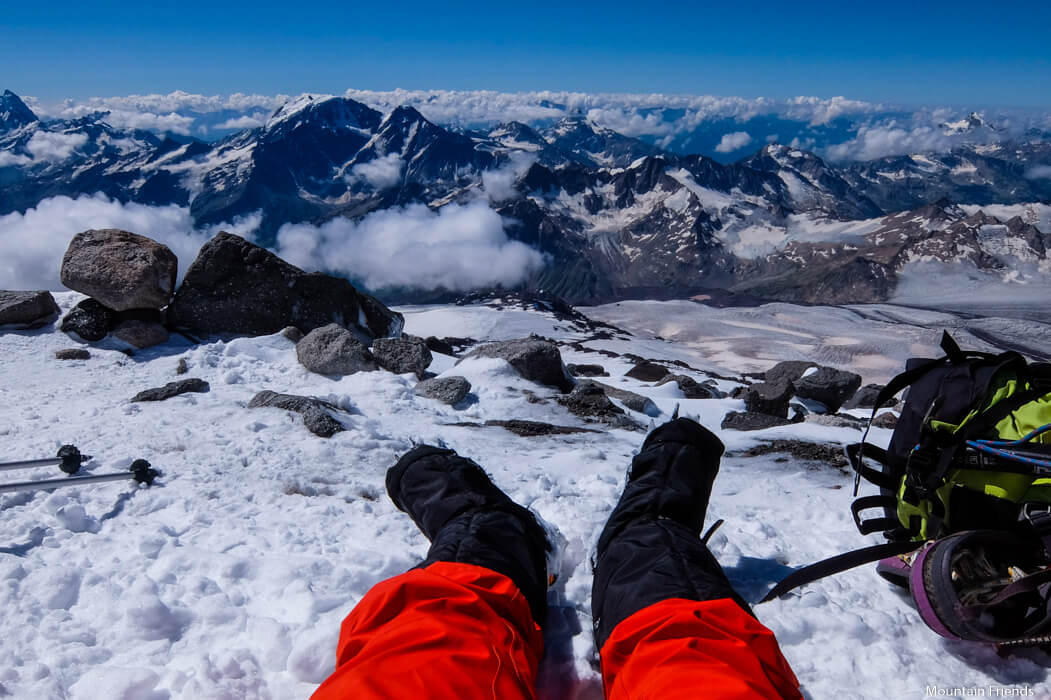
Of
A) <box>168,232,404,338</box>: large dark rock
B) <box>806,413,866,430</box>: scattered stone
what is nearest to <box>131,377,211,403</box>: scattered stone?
<box>168,232,404,338</box>: large dark rock

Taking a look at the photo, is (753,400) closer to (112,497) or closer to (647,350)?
(112,497)

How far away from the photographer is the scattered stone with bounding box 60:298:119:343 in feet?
41.3

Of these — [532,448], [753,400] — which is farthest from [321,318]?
[753,400]

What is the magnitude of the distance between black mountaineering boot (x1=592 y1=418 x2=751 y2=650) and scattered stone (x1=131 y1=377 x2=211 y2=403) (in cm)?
851

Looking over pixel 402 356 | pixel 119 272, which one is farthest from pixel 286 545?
pixel 119 272

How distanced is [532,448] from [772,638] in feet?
19.4

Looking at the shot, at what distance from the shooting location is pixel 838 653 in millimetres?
3615

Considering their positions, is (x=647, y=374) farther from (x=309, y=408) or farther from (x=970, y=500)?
(x=970, y=500)

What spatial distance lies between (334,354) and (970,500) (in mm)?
10702

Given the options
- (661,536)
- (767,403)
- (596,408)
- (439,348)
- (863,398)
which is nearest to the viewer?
(661,536)

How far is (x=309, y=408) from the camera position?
28.1 ft

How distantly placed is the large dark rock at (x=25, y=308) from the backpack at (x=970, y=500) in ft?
53.0

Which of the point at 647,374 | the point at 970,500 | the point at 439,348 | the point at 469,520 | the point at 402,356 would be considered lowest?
the point at 647,374

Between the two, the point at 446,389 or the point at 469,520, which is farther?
the point at 446,389
